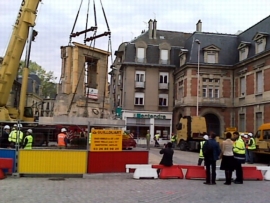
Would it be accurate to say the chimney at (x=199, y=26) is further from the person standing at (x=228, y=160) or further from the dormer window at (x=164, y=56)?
the person standing at (x=228, y=160)

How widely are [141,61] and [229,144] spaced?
124ft

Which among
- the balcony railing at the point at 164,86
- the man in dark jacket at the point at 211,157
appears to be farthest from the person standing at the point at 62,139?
the balcony railing at the point at 164,86

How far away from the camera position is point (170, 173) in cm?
1361

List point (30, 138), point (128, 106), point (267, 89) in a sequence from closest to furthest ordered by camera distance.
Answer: point (30, 138), point (267, 89), point (128, 106)

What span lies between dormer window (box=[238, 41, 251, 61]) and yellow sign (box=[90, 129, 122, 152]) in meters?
32.0

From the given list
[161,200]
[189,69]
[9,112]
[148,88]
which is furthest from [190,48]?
[161,200]

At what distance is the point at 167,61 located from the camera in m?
50.9

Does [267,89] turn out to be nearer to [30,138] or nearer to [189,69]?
[189,69]

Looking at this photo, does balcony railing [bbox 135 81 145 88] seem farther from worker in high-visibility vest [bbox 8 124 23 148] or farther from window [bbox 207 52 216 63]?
worker in high-visibility vest [bbox 8 124 23 148]

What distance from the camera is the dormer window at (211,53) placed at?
4512 cm

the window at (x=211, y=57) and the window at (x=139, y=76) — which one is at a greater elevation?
the window at (x=211, y=57)

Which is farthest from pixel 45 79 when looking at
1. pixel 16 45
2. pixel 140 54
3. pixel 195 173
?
pixel 195 173

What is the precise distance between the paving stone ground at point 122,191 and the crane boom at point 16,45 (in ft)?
28.6

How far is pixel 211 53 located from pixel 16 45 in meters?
29.9
